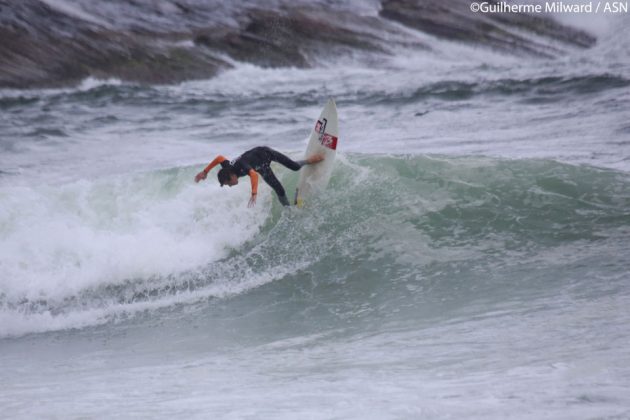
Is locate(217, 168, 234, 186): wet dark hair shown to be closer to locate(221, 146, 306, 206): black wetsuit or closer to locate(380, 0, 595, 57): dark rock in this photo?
locate(221, 146, 306, 206): black wetsuit

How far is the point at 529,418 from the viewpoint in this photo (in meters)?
3.34

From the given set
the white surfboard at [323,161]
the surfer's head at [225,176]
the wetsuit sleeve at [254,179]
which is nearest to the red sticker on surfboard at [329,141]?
the white surfboard at [323,161]

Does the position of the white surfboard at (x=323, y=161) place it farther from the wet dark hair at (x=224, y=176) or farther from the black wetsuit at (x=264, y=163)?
the wet dark hair at (x=224, y=176)

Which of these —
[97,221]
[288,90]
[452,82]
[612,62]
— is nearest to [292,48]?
[288,90]

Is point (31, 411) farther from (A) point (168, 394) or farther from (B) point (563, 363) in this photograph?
(B) point (563, 363)

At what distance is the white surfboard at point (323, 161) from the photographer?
8.98m

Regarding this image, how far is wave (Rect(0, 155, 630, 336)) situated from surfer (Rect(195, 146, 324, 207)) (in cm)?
52

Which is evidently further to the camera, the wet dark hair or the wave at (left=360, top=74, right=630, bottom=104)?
the wave at (left=360, top=74, right=630, bottom=104)

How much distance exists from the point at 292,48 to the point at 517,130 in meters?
10.4

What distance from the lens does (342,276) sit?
7676mm

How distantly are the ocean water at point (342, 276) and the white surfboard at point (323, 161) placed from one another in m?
0.16

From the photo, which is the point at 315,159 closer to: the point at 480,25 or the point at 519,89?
the point at 519,89

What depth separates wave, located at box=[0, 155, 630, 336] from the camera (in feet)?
24.0

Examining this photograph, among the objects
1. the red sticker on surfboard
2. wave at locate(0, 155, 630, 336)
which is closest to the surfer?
the red sticker on surfboard
